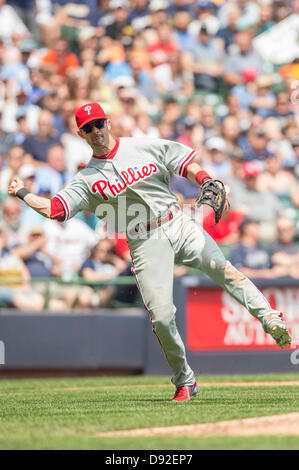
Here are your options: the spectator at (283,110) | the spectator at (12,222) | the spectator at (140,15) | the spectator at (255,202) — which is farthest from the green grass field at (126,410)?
the spectator at (140,15)

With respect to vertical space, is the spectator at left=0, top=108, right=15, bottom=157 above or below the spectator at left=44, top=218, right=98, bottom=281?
above

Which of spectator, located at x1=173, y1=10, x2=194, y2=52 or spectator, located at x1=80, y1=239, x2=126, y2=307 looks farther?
spectator, located at x1=173, y1=10, x2=194, y2=52

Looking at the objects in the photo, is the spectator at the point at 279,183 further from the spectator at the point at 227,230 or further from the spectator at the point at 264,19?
the spectator at the point at 264,19

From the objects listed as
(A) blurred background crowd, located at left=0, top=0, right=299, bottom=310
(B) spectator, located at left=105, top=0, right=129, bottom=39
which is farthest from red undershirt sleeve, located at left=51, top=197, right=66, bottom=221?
(B) spectator, located at left=105, top=0, right=129, bottom=39

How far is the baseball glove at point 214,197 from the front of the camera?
6293 mm

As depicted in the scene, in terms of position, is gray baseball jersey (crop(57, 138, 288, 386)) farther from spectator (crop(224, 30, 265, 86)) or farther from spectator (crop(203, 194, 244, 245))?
spectator (crop(224, 30, 265, 86))

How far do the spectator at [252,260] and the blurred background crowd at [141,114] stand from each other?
15mm

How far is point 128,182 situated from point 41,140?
5914 millimetres

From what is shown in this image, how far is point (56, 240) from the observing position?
10.8 metres

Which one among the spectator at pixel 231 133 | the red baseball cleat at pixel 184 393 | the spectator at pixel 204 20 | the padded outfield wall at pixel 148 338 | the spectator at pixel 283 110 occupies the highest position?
the spectator at pixel 204 20

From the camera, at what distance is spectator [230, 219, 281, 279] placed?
1065 centimetres

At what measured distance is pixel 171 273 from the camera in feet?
21.6

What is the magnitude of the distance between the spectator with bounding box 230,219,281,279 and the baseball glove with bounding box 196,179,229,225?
14.1 feet

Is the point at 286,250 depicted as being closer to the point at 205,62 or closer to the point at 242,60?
the point at 205,62
